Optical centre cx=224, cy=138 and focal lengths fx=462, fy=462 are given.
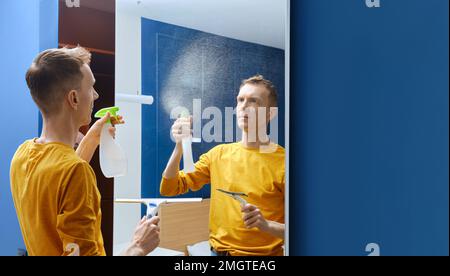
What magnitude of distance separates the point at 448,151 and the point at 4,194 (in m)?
1.53

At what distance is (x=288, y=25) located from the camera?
134cm

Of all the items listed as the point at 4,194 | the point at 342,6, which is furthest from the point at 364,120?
the point at 4,194

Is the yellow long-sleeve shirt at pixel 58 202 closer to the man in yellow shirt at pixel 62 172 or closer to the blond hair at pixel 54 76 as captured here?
the man in yellow shirt at pixel 62 172

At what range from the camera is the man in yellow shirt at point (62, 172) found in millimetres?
1420

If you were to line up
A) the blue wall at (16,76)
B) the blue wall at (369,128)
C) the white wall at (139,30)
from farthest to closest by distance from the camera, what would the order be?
the blue wall at (16,76), the white wall at (139,30), the blue wall at (369,128)

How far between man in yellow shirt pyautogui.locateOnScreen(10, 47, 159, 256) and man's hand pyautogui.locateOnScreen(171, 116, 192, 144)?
0.24 m

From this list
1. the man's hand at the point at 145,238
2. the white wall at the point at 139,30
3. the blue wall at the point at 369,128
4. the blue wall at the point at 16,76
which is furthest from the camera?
the blue wall at the point at 16,76

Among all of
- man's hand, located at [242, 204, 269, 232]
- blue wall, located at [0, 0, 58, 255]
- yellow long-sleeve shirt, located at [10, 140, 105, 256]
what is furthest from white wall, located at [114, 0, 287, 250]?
man's hand, located at [242, 204, 269, 232]

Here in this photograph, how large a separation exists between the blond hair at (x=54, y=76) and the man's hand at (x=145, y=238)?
47 cm

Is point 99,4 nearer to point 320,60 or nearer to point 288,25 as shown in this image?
point 288,25

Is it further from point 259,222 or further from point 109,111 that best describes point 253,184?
point 109,111

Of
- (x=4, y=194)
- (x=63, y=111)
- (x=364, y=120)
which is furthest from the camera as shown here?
(x=4, y=194)

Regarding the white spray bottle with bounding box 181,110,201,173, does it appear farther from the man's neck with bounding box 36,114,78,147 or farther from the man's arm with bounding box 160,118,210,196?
the man's neck with bounding box 36,114,78,147

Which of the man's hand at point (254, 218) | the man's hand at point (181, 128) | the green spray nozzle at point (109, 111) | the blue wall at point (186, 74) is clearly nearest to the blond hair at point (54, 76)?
the green spray nozzle at point (109, 111)
